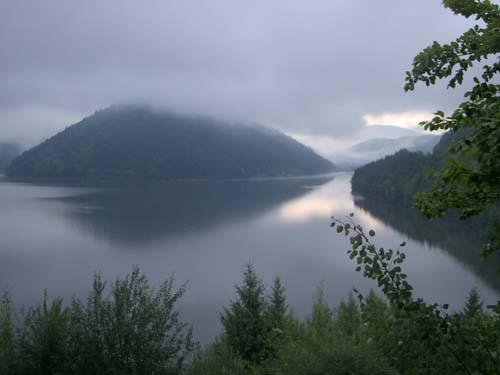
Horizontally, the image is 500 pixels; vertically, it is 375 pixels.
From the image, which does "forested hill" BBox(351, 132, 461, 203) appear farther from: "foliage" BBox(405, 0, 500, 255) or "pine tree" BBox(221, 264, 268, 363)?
"foliage" BBox(405, 0, 500, 255)

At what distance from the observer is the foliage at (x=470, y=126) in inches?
94.3

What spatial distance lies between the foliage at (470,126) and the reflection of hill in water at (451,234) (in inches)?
1275

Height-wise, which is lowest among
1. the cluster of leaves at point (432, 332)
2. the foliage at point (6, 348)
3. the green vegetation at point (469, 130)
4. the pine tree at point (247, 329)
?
the pine tree at point (247, 329)

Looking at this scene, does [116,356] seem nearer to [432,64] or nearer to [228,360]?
[228,360]

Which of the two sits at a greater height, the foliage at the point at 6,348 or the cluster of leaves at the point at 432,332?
the cluster of leaves at the point at 432,332

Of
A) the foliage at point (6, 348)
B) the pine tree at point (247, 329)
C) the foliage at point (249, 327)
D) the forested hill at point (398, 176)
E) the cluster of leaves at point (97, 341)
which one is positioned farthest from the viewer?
the forested hill at point (398, 176)

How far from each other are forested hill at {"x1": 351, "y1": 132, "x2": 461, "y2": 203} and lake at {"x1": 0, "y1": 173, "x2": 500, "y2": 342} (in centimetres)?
834

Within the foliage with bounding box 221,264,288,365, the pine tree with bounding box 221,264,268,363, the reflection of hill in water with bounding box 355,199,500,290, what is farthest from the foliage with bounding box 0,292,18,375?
the reflection of hill in water with bounding box 355,199,500,290

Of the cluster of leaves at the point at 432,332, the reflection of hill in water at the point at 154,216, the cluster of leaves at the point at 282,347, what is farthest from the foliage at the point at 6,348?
the reflection of hill in water at the point at 154,216

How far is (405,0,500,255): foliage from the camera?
2396mm

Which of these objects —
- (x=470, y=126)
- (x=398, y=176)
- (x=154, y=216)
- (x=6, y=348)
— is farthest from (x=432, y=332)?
(x=398, y=176)

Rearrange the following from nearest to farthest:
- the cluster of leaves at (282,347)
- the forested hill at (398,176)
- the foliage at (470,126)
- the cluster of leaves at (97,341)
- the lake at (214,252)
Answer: the foliage at (470,126) → the cluster of leaves at (282,347) → the cluster of leaves at (97,341) → the lake at (214,252) → the forested hill at (398,176)

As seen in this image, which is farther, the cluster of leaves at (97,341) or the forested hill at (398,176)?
the forested hill at (398,176)

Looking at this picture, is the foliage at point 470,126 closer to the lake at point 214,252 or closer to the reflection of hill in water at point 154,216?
the lake at point 214,252
